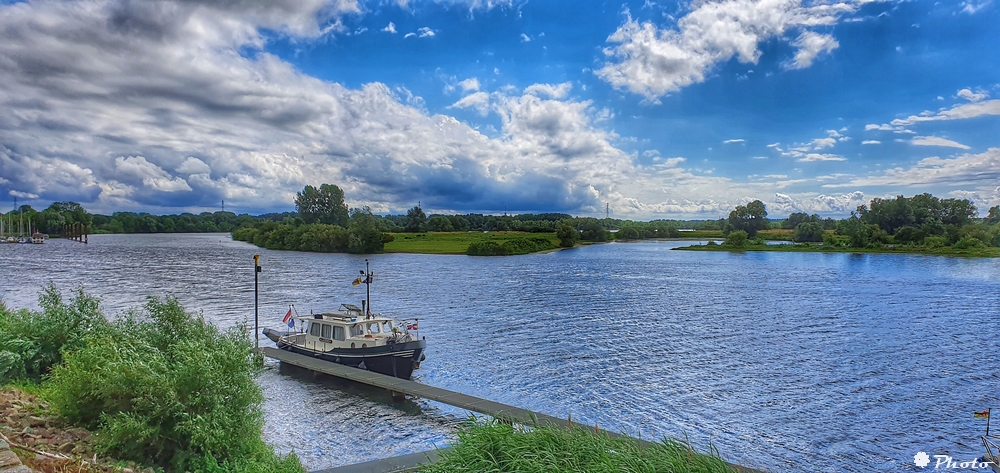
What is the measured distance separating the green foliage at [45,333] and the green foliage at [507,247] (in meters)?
112

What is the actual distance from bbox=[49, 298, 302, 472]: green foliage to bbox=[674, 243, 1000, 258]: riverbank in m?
153

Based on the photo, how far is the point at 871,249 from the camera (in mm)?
145875

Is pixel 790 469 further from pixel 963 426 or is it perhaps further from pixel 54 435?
pixel 54 435

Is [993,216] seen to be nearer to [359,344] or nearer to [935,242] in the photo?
[935,242]

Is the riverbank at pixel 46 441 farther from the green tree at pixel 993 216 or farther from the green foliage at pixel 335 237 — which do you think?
the green tree at pixel 993 216

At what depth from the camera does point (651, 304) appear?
2372 inches

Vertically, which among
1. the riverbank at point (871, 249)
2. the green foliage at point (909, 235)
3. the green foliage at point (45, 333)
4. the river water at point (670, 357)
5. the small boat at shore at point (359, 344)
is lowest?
the river water at point (670, 357)

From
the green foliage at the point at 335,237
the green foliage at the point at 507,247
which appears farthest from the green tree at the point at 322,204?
the green foliage at the point at 507,247

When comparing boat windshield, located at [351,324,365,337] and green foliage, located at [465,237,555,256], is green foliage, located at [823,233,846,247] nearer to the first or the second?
green foliage, located at [465,237,555,256]

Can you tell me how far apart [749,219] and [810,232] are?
2279 cm

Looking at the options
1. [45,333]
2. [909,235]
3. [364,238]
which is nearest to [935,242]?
[909,235]

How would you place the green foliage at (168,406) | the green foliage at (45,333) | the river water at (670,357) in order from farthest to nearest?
the river water at (670,357) < the green foliage at (45,333) < the green foliage at (168,406)

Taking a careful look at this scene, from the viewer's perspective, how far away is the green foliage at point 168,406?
13.9 metres

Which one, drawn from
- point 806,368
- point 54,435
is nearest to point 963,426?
point 806,368
